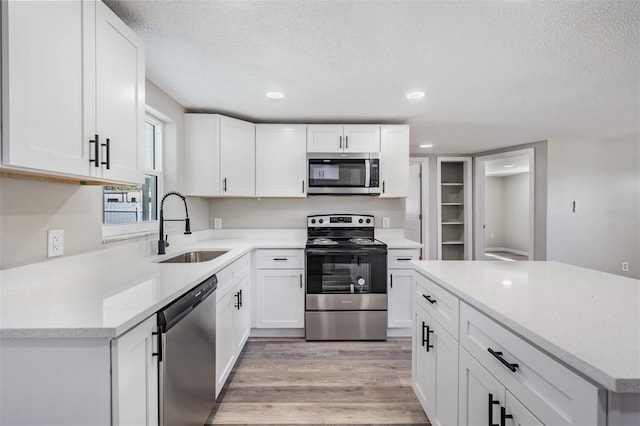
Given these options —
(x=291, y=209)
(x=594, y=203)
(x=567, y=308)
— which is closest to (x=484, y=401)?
(x=567, y=308)

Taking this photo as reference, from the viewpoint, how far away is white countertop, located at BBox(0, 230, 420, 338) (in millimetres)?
904

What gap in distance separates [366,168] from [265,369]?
210 centimetres

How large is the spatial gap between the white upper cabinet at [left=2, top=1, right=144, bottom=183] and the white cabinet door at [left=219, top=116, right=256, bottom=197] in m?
1.35

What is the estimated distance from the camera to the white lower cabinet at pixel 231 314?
1.92 meters

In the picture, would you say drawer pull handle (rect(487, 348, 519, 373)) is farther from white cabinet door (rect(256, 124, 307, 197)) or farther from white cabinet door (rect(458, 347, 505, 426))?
white cabinet door (rect(256, 124, 307, 197))

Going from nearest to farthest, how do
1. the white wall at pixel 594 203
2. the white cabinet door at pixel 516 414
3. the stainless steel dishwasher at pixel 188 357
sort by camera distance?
the white cabinet door at pixel 516 414 → the stainless steel dishwasher at pixel 188 357 → the white wall at pixel 594 203

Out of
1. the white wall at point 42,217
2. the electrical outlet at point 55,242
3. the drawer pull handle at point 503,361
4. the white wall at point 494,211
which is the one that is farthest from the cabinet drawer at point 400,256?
the white wall at point 494,211

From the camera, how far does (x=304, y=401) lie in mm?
1991

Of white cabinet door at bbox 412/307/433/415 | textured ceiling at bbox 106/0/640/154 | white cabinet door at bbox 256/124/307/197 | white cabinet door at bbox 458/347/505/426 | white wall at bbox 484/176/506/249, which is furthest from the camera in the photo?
white wall at bbox 484/176/506/249

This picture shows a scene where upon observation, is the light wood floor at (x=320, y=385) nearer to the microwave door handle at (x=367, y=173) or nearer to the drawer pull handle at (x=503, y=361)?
the drawer pull handle at (x=503, y=361)

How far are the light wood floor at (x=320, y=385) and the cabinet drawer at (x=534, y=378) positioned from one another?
3.36 feet

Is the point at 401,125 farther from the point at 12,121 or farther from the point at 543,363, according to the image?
the point at 12,121

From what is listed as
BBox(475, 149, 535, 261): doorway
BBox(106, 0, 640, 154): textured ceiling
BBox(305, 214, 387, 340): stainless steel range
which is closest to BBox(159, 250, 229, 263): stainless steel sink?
BBox(305, 214, 387, 340): stainless steel range

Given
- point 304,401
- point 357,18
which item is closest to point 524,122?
point 357,18
